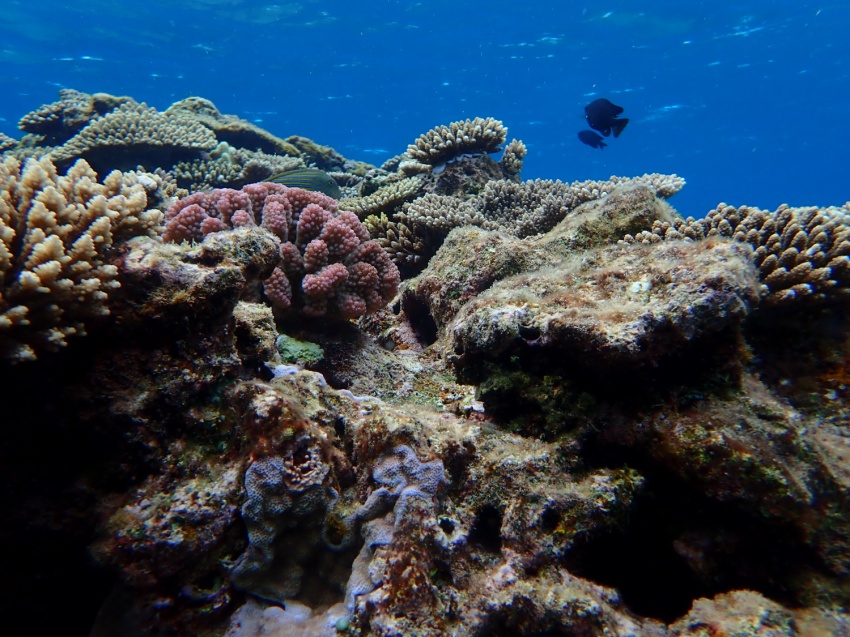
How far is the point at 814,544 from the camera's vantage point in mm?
2039

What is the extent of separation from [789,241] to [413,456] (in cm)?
329

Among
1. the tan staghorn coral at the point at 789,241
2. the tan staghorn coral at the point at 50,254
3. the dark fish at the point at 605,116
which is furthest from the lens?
the dark fish at the point at 605,116

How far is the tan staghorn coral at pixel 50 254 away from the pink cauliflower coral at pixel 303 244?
1108mm

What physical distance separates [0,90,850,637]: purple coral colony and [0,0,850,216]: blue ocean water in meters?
26.6

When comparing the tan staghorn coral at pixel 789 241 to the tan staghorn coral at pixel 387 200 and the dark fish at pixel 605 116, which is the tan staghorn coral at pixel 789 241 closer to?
the dark fish at pixel 605 116

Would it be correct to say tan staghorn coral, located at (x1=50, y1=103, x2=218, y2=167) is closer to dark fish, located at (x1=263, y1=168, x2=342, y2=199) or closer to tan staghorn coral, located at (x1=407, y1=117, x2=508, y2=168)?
dark fish, located at (x1=263, y1=168, x2=342, y2=199)

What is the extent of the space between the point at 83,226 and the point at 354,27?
4472 centimetres

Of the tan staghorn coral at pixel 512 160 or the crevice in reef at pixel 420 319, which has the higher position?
the tan staghorn coral at pixel 512 160

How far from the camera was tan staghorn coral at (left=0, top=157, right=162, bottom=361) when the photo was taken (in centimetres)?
178

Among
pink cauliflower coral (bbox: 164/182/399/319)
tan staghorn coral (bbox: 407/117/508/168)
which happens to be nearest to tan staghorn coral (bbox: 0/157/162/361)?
pink cauliflower coral (bbox: 164/182/399/319)

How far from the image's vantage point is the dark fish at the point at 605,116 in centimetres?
690

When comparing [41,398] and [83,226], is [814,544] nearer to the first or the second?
[41,398]

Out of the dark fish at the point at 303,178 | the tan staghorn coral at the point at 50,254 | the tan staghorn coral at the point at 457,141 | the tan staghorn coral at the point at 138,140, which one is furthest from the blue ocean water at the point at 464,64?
the tan staghorn coral at the point at 50,254

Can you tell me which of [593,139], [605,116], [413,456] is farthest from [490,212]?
[413,456]
